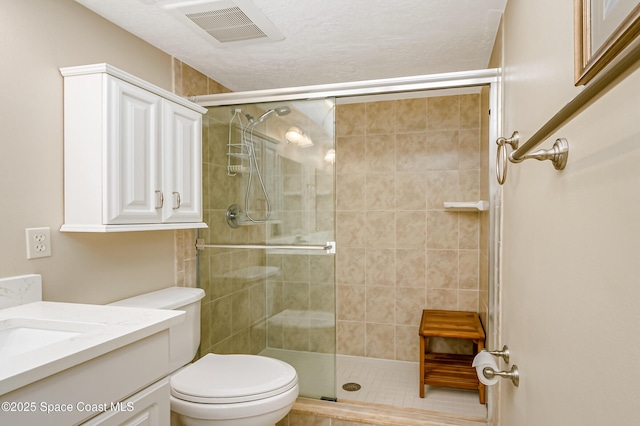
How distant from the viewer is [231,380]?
1.88 meters

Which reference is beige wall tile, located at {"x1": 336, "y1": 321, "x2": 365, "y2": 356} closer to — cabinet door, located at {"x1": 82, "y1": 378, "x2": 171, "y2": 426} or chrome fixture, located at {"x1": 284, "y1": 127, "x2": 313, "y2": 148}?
chrome fixture, located at {"x1": 284, "y1": 127, "x2": 313, "y2": 148}

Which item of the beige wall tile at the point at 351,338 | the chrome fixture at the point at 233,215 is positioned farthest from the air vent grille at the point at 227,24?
the beige wall tile at the point at 351,338

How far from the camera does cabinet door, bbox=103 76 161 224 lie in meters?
1.66

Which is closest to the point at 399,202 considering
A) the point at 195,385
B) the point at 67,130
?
the point at 195,385

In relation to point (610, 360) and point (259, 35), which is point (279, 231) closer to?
point (259, 35)

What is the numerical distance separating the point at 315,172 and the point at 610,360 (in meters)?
1.88

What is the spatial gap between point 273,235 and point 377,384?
1.43 m

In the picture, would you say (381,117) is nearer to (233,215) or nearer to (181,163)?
(233,215)

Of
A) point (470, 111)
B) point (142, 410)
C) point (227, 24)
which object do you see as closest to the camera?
point (142, 410)

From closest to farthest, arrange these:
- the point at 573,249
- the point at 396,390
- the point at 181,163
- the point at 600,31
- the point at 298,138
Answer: the point at 600,31
the point at 573,249
the point at 181,163
the point at 298,138
the point at 396,390

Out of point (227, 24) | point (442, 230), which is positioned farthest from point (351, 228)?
point (227, 24)

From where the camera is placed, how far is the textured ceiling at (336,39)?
72.6 inches

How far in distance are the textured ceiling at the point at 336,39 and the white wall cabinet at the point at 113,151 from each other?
1.35ft

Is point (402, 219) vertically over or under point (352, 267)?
over
